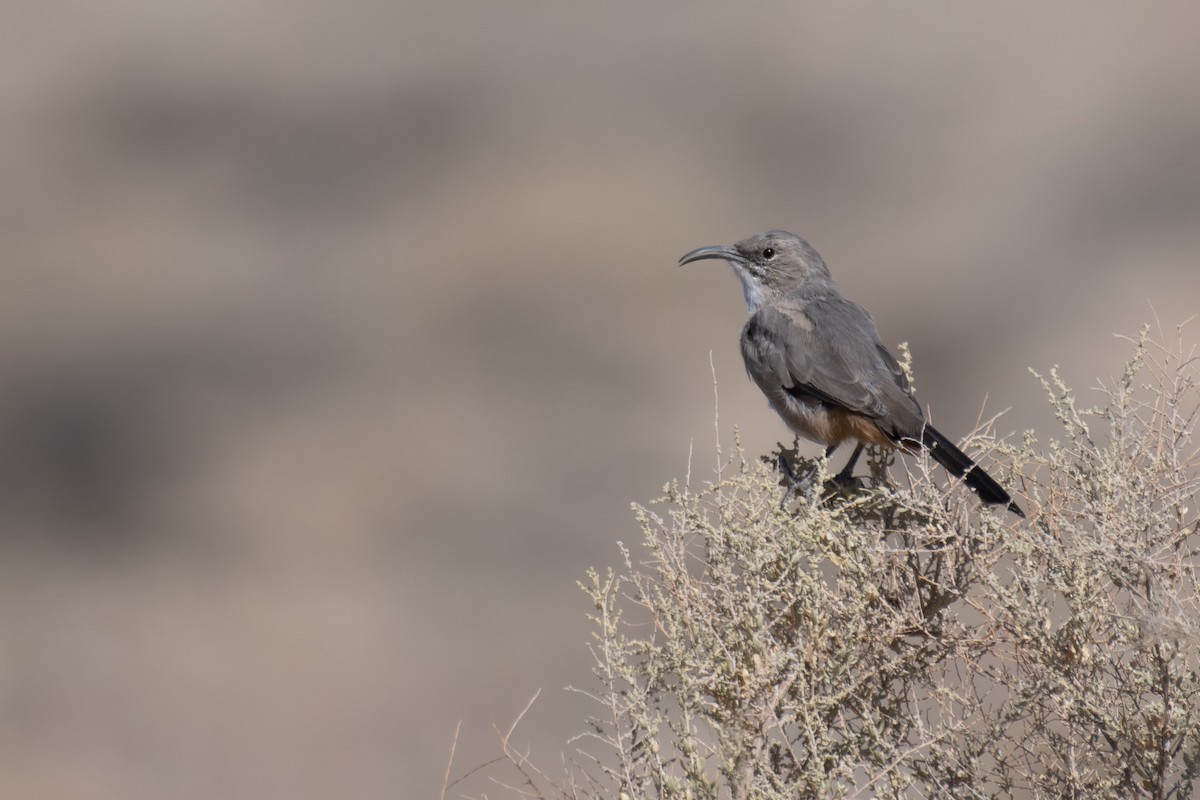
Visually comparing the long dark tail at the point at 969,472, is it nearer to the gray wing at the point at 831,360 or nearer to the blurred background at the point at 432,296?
the gray wing at the point at 831,360

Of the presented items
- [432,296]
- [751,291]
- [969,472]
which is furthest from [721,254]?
[432,296]

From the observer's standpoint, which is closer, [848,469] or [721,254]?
[848,469]

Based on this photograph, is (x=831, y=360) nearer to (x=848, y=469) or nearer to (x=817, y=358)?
(x=817, y=358)

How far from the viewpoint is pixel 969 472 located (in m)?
3.99

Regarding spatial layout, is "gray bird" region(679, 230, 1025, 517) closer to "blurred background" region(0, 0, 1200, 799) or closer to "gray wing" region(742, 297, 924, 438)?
"gray wing" region(742, 297, 924, 438)

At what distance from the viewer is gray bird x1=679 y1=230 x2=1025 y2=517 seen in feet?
17.2

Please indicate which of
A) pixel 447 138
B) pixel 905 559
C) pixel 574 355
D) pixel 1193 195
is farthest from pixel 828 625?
pixel 447 138

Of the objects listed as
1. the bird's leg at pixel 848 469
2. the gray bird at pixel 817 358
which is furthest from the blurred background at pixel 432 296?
the bird's leg at pixel 848 469

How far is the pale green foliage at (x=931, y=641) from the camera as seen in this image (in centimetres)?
324

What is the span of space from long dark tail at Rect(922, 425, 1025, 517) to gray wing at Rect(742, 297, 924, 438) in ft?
1.72

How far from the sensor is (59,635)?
41.8ft

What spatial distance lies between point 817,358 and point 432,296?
38.9ft

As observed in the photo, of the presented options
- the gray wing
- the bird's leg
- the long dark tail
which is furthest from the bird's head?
the long dark tail

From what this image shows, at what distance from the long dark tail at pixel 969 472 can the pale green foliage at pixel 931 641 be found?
117mm
